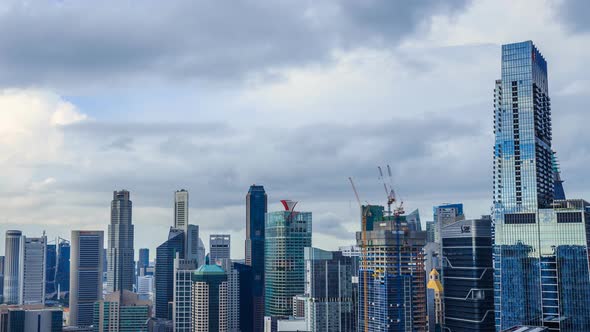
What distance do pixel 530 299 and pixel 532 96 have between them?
57352 millimetres

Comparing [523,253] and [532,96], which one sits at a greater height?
[532,96]

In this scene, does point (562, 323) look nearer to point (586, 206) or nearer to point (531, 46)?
point (586, 206)

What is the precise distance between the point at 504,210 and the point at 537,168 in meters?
15.9

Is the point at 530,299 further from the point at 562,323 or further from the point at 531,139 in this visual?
the point at 531,139

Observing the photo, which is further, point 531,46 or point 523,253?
point 531,46

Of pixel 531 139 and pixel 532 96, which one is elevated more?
pixel 532 96

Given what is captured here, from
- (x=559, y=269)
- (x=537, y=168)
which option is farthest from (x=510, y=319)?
(x=537, y=168)

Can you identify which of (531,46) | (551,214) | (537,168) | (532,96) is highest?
(531,46)

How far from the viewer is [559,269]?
7101 inches

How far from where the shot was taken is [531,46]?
199750 mm

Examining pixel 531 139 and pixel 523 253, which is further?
pixel 531 139

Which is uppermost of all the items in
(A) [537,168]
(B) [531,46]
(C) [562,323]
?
(B) [531,46]

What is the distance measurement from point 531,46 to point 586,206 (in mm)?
49104

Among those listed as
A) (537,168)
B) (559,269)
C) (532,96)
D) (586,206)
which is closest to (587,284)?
(559,269)
